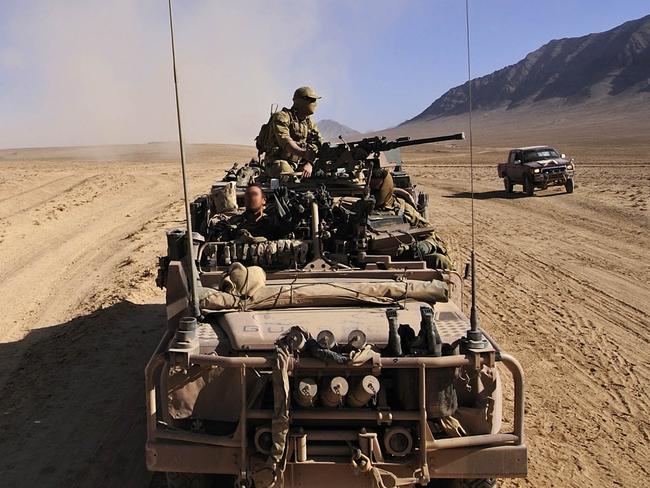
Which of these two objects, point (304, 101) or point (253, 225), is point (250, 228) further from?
point (304, 101)

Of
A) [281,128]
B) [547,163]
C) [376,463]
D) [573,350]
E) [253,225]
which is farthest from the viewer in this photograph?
[547,163]

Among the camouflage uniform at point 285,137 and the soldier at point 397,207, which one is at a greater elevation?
the camouflage uniform at point 285,137

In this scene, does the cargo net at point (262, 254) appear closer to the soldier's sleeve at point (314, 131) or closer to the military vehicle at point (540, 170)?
the soldier's sleeve at point (314, 131)

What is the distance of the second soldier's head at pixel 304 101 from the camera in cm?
1037

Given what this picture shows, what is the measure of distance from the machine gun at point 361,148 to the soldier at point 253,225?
1278mm

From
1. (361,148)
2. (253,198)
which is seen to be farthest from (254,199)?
(361,148)

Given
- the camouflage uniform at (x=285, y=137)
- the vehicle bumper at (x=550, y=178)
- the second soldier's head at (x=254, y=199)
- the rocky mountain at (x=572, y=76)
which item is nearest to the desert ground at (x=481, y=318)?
the second soldier's head at (x=254, y=199)

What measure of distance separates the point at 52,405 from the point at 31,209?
1707 centimetres

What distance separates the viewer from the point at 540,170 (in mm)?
25688

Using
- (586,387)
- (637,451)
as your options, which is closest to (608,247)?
(586,387)

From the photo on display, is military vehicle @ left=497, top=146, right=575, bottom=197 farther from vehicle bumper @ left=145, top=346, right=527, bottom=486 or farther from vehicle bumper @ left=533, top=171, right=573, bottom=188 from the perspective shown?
vehicle bumper @ left=145, top=346, right=527, bottom=486

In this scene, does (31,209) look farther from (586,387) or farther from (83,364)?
(586,387)

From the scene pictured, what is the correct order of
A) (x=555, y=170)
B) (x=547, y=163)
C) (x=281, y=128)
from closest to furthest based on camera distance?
(x=281, y=128) < (x=555, y=170) < (x=547, y=163)

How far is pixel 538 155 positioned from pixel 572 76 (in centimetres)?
12031
